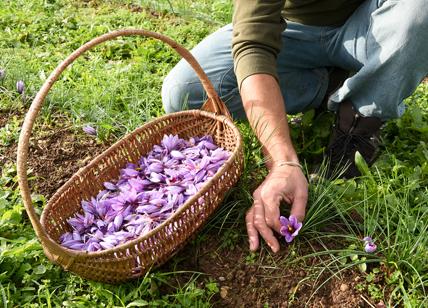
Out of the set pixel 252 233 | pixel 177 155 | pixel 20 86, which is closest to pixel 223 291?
pixel 252 233

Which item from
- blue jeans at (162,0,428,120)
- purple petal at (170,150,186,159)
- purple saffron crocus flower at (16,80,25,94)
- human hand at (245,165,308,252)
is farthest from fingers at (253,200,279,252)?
purple saffron crocus flower at (16,80,25,94)

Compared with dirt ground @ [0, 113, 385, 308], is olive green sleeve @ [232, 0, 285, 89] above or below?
above

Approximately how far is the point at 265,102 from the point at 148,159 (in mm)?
479

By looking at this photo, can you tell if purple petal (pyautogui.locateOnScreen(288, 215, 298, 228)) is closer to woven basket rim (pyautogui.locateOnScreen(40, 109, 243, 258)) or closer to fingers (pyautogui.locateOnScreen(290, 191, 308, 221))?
fingers (pyautogui.locateOnScreen(290, 191, 308, 221))

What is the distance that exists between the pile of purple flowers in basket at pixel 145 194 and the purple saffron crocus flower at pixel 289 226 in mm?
266

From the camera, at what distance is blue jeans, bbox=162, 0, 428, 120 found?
1.98 m

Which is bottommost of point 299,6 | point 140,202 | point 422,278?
point 422,278

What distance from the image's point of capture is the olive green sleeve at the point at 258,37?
1952 mm

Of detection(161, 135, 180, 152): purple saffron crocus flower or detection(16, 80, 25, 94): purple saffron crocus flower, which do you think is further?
detection(16, 80, 25, 94): purple saffron crocus flower

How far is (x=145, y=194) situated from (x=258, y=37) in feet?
2.26

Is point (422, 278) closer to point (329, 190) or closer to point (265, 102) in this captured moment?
point (329, 190)

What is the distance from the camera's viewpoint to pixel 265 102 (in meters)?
1.92

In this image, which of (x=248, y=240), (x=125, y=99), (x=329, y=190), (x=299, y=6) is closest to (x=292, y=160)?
(x=329, y=190)

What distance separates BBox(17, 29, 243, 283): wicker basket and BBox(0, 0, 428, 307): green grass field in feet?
0.39
